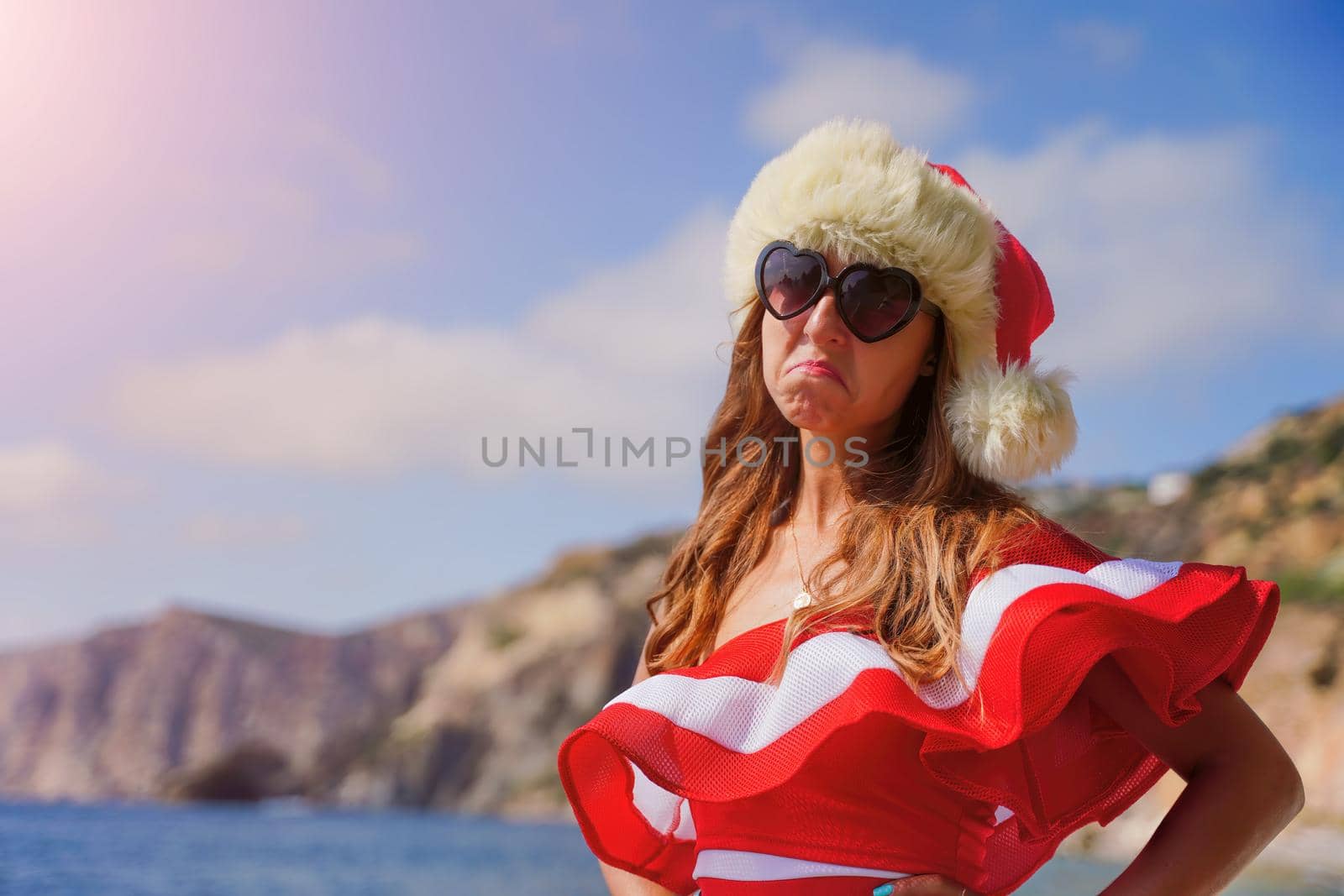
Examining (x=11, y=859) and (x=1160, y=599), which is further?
(x=11, y=859)

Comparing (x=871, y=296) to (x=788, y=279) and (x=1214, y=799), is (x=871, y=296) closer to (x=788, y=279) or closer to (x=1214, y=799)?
(x=788, y=279)

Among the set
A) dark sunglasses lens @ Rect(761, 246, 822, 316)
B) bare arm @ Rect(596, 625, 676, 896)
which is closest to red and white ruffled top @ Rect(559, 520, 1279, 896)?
bare arm @ Rect(596, 625, 676, 896)

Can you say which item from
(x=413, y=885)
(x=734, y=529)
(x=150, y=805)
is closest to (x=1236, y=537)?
(x=413, y=885)

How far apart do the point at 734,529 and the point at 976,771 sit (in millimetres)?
803

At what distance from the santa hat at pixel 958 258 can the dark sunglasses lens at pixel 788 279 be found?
4cm

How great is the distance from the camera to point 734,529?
2.10m

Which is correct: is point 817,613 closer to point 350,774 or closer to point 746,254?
point 746,254

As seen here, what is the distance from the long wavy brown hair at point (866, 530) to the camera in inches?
58.5

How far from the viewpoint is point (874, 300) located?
1.69 meters

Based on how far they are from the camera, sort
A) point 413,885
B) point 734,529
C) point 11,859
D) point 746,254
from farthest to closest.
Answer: point 11,859 < point 413,885 < point 734,529 < point 746,254

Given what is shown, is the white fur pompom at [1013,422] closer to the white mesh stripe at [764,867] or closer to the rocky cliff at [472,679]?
the white mesh stripe at [764,867]

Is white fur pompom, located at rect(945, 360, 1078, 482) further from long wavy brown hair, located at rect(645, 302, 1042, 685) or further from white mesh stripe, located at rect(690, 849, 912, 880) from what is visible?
white mesh stripe, located at rect(690, 849, 912, 880)

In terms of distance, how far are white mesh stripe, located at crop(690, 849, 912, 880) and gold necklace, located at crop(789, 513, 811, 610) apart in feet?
1.13

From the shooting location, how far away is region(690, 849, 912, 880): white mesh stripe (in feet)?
4.74
